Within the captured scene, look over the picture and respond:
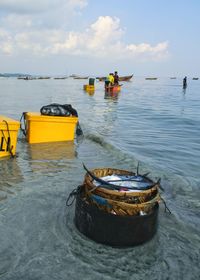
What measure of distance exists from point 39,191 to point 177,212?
2.43m

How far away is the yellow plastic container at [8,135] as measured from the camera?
306 inches

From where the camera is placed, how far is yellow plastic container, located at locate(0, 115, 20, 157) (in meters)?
7.78

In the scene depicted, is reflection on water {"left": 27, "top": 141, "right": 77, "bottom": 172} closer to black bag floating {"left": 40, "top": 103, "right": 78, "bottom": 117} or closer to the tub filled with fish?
black bag floating {"left": 40, "top": 103, "right": 78, "bottom": 117}

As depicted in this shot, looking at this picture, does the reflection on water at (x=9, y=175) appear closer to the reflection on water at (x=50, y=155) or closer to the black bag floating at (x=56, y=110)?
the reflection on water at (x=50, y=155)

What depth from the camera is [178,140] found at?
12.9 metres

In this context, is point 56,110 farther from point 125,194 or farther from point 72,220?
point 125,194

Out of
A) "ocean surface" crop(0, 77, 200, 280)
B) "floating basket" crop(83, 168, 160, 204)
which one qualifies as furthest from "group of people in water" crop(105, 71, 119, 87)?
"floating basket" crop(83, 168, 160, 204)

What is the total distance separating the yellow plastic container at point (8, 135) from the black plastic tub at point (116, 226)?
13.5 ft

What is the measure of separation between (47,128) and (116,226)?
6291 millimetres

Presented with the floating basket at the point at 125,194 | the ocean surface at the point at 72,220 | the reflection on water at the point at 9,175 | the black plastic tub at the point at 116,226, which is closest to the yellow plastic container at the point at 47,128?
the ocean surface at the point at 72,220

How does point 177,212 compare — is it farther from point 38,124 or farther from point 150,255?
point 38,124

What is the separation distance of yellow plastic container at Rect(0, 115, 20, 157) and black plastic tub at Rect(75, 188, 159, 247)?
4.12 metres

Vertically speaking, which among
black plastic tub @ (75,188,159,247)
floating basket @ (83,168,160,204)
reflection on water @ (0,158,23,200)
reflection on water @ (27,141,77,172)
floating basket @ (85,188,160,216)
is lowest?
reflection on water @ (27,141,77,172)

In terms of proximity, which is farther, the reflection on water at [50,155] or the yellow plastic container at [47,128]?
the yellow plastic container at [47,128]
